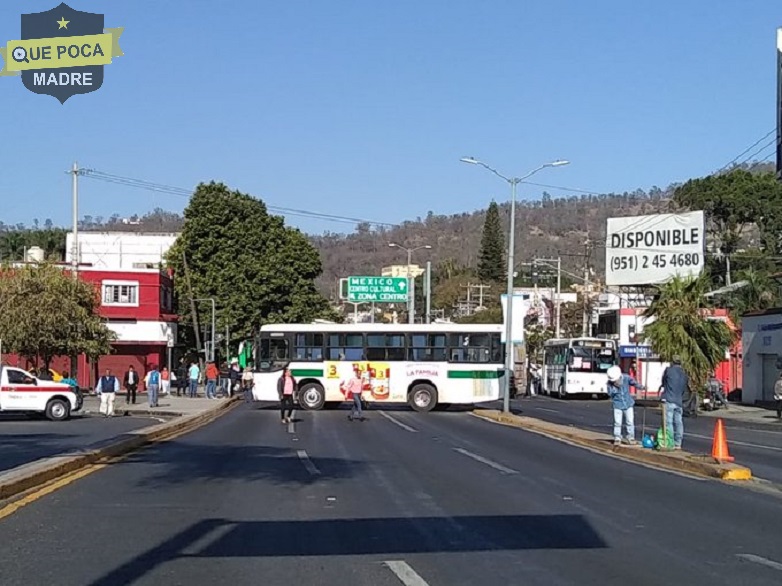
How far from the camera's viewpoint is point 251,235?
2849 inches

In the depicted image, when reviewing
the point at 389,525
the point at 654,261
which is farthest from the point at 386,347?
the point at 654,261

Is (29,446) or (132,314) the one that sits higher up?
(132,314)

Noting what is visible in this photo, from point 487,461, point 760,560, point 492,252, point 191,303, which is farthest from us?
point 492,252

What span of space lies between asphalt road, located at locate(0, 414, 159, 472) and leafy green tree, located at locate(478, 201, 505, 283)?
98.2 meters

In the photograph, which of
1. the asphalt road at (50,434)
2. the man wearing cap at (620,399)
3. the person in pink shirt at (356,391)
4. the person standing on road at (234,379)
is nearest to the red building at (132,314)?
the person standing on road at (234,379)

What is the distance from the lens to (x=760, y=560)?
10.1 metres

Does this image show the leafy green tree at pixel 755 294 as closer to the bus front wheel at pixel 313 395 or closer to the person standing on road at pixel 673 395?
the bus front wheel at pixel 313 395

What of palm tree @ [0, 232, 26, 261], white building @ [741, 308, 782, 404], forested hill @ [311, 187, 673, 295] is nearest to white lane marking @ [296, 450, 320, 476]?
white building @ [741, 308, 782, 404]

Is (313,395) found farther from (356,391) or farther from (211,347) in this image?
(211,347)

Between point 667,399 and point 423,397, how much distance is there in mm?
21127

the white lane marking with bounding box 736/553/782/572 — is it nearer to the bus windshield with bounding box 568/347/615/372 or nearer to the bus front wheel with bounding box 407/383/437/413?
the bus front wheel with bounding box 407/383/437/413

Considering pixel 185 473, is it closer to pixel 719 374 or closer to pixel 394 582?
pixel 394 582

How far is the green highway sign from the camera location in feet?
209

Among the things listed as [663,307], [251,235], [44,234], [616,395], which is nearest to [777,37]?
[663,307]
